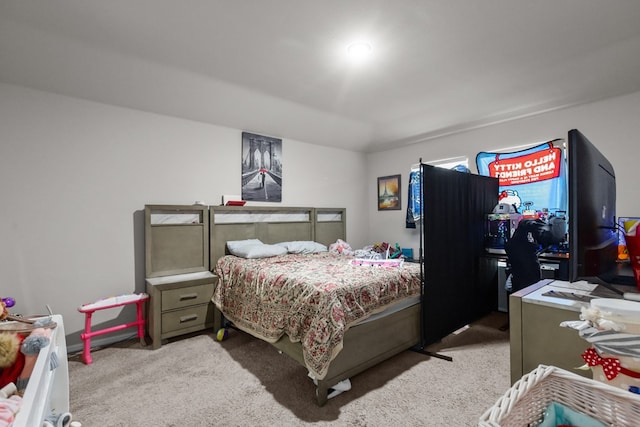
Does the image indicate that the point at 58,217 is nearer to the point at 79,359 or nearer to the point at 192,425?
the point at 79,359

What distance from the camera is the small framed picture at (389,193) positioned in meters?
5.11

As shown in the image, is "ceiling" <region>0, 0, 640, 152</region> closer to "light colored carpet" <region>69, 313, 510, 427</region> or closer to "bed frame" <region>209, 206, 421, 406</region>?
"bed frame" <region>209, 206, 421, 406</region>

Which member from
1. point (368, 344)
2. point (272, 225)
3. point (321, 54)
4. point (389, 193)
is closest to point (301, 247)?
point (272, 225)

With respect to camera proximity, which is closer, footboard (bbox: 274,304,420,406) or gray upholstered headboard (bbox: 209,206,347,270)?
footboard (bbox: 274,304,420,406)

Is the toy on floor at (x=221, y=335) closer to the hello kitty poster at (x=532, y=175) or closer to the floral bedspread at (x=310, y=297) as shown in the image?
the floral bedspread at (x=310, y=297)

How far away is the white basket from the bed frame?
1473 mm

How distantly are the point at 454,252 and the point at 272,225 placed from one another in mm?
2382

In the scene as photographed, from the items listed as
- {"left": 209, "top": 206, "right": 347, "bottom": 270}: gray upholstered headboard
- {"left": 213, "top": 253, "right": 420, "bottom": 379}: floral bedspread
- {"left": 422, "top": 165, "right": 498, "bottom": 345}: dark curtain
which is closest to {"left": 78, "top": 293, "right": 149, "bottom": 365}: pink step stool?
{"left": 213, "top": 253, "right": 420, "bottom": 379}: floral bedspread

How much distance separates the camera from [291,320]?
2.23 metres

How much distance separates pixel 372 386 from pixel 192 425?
4.10ft

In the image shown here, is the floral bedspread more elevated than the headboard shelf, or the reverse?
the headboard shelf

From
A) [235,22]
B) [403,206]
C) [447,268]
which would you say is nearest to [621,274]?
[447,268]

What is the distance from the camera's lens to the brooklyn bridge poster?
162 inches

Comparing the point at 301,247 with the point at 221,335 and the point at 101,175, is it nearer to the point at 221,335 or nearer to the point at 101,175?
the point at 221,335
